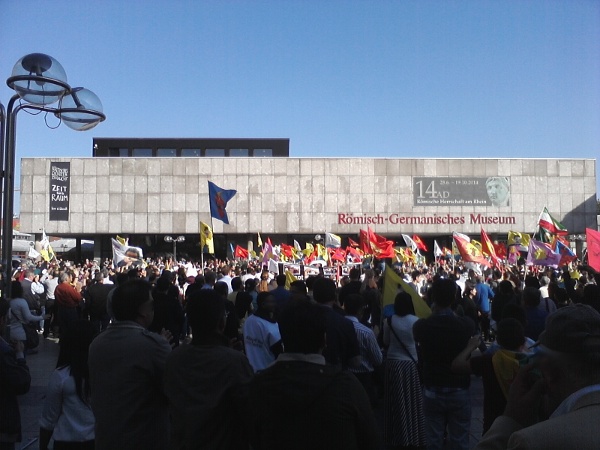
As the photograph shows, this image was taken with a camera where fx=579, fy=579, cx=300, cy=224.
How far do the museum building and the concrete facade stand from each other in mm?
85

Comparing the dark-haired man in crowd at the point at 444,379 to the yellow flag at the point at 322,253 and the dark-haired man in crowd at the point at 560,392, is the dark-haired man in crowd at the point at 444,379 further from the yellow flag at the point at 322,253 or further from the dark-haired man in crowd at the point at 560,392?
the yellow flag at the point at 322,253

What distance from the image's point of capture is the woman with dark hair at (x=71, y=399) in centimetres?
396

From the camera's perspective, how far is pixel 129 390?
329cm

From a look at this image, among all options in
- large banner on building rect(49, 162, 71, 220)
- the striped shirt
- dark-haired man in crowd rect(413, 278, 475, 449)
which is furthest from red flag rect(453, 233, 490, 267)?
large banner on building rect(49, 162, 71, 220)

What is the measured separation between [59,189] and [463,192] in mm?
34164

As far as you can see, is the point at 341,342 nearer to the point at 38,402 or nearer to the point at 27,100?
the point at 27,100

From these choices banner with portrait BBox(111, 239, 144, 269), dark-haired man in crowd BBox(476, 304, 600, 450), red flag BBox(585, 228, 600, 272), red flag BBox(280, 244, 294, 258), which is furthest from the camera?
red flag BBox(280, 244, 294, 258)

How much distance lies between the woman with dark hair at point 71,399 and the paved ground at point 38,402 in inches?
52.5

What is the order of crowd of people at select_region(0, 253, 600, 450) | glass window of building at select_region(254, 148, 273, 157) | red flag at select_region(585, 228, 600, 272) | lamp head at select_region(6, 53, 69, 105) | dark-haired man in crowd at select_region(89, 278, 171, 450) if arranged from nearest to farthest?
crowd of people at select_region(0, 253, 600, 450) < dark-haired man in crowd at select_region(89, 278, 171, 450) < lamp head at select_region(6, 53, 69, 105) < red flag at select_region(585, 228, 600, 272) < glass window of building at select_region(254, 148, 273, 157)

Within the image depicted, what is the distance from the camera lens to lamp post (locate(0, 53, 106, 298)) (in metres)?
6.05

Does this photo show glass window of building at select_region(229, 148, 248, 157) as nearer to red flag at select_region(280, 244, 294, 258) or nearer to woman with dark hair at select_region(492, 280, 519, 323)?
red flag at select_region(280, 244, 294, 258)

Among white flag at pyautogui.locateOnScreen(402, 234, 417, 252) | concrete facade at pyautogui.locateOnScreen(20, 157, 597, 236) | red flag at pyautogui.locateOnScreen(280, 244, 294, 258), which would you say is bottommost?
Result: red flag at pyautogui.locateOnScreen(280, 244, 294, 258)

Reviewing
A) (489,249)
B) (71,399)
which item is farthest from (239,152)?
(71,399)

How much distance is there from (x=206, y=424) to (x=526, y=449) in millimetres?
1854
